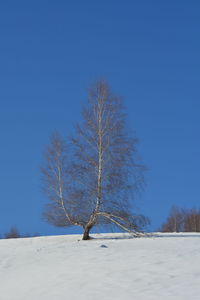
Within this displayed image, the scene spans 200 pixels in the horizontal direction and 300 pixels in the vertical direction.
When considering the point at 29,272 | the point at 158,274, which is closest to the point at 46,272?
the point at 29,272

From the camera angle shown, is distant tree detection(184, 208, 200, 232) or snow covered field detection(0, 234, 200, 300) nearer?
snow covered field detection(0, 234, 200, 300)

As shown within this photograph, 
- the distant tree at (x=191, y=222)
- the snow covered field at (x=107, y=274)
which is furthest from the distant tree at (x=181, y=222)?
the snow covered field at (x=107, y=274)

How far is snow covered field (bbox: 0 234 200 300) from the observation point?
9.46 meters

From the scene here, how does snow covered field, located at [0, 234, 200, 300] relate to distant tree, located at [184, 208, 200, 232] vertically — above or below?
below

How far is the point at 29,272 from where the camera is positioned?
43.8 ft

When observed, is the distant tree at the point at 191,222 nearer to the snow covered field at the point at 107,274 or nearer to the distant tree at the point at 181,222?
the distant tree at the point at 181,222

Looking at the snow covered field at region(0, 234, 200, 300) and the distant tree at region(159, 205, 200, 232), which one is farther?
the distant tree at region(159, 205, 200, 232)

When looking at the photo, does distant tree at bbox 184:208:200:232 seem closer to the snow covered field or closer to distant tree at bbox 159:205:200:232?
distant tree at bbox 159:205:200:232

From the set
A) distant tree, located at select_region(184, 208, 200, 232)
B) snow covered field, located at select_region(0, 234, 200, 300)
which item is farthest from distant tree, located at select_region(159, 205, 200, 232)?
snow covered field, located at select_region(0, 234, 200, 300)

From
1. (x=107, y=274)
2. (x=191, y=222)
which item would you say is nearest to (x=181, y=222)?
(x=191, y=222)

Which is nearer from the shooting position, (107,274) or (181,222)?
(107,274)

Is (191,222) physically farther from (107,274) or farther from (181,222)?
(107,274)

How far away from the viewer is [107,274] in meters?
11.3

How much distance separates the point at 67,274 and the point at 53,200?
10.4 meters
